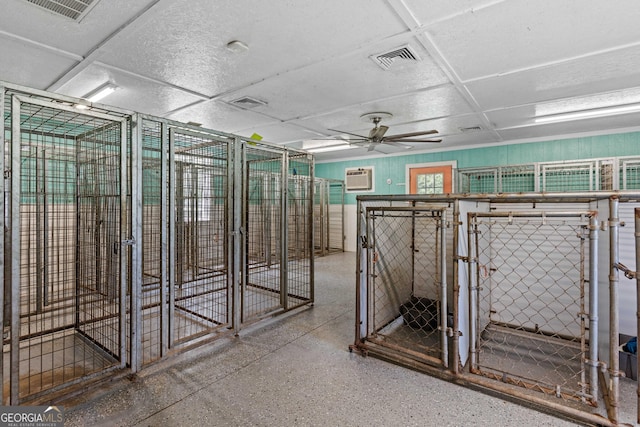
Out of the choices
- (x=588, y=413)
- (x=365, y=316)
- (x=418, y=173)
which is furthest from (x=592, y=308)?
(x=418, y=173)

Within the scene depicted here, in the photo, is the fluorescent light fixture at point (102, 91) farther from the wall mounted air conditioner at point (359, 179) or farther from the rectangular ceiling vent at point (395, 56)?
the wall mounted air conditioner at point (359, 179)

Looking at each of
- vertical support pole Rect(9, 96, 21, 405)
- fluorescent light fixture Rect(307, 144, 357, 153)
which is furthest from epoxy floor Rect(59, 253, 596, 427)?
fluorescent light fixture Rect(307, 144, 357, 153)

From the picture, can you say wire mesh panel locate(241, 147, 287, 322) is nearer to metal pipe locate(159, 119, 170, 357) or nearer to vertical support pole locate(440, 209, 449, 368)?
metal pipe locate(159, 119, 170, 357)

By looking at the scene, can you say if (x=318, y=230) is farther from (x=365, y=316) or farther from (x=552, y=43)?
(x=552, y=43)

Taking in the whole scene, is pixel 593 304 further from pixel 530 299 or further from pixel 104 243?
pixel 104 243

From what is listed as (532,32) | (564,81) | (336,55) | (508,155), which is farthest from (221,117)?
(508,155)

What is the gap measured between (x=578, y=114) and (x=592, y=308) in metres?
3.54

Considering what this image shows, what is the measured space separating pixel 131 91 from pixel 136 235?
2.02 metres

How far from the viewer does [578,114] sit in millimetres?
4125

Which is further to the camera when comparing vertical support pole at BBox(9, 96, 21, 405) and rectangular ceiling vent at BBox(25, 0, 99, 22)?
rectangular ceiling vent at BBox(25, 0, 99, 22)

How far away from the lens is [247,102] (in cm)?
378

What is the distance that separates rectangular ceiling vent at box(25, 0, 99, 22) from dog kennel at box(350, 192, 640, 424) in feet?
7.82

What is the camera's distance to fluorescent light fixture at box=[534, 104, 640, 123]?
385cm

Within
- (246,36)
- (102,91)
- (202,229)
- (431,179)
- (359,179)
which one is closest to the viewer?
(246,36)
